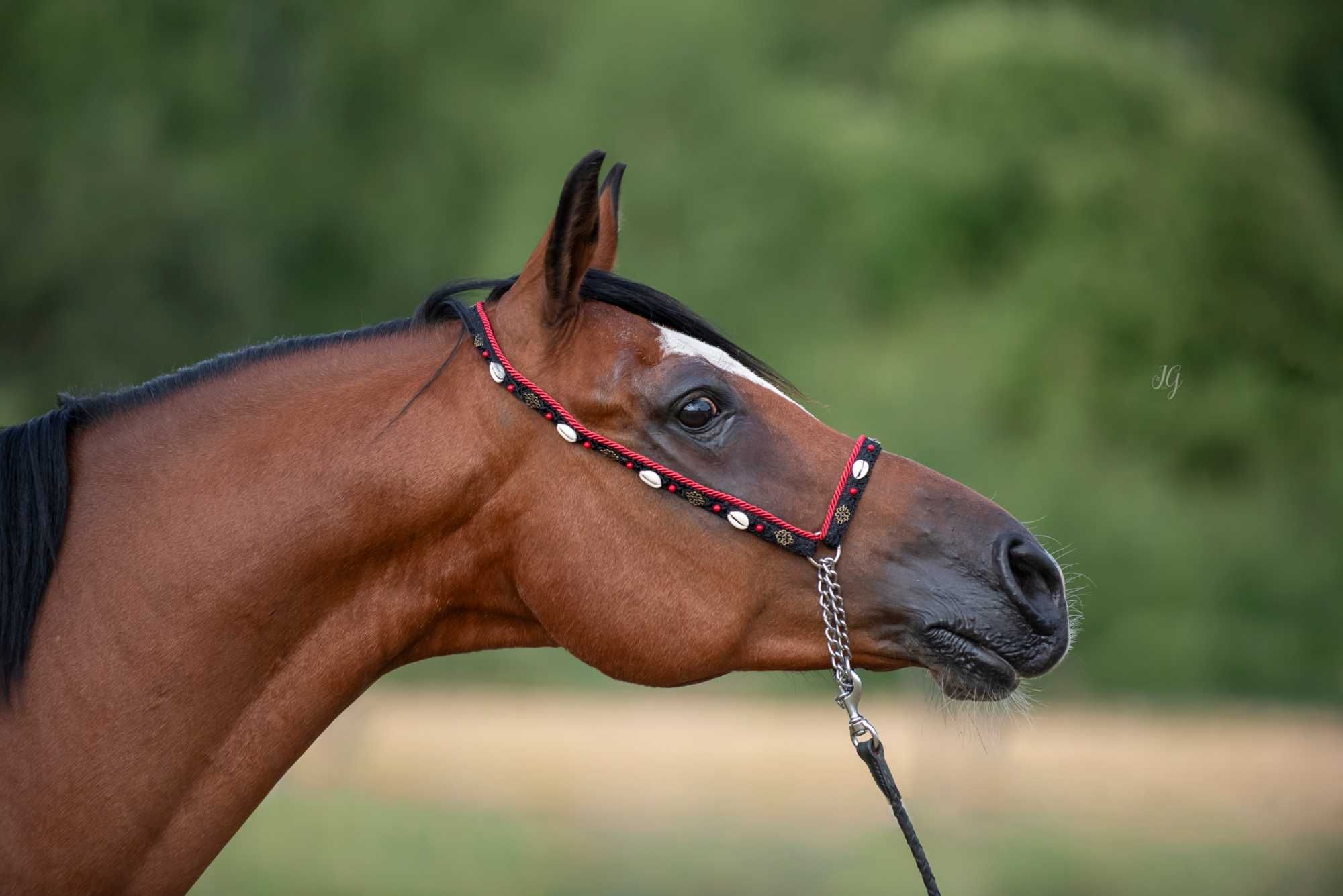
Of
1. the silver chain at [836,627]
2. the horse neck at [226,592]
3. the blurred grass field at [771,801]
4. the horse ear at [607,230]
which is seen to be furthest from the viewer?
the blurred grass field at [771,801]

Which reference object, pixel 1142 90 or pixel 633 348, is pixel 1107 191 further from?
pixel 633 348

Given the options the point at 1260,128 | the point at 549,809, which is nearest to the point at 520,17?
the point at 1260,128

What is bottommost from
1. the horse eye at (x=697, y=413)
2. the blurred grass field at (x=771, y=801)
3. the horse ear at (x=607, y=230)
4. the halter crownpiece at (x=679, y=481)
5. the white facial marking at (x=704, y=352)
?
the blurred grass field at (x=771, y=801)

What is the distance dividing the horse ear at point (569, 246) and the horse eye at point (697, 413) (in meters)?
0.37

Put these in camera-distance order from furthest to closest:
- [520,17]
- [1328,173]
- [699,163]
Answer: [520,17]
[699,163]
[1328,173]

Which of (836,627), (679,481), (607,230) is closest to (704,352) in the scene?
(679,481)

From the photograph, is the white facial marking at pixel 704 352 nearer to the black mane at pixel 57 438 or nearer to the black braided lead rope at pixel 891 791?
the black mane at pixel 57 438

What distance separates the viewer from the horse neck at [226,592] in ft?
8.25

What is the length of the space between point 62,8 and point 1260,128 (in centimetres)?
1705

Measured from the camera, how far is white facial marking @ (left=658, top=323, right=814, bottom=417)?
9.82 feet

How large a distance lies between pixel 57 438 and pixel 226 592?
539mm

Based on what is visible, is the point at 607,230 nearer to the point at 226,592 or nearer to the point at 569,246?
the point at 569,246

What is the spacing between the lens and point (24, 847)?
96.6 inches

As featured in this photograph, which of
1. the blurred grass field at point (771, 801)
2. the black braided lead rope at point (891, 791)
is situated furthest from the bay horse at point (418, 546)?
the blurred grass field at point (771, 801)
